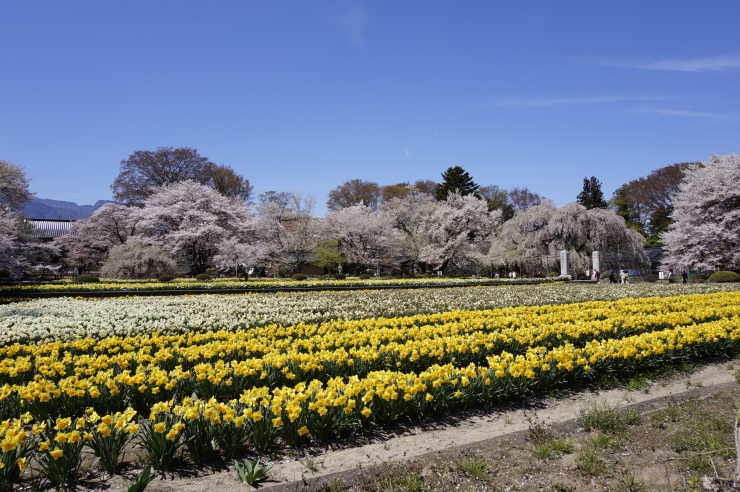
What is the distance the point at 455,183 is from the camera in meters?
57.9

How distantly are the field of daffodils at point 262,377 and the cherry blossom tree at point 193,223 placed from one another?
83.2 ft

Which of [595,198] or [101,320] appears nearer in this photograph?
[101,320]

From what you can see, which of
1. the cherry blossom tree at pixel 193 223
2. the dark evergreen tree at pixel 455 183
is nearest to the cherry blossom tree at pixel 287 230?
the cherry blossom tree at pixel 193 223

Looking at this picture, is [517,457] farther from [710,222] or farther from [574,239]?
[710,222]

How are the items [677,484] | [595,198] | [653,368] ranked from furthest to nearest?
1. [595,198]
2. [653,368]
3. [677,484]

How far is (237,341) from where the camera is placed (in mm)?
6559

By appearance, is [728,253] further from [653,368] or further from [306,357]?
[306,357]

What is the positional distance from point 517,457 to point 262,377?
100 inches

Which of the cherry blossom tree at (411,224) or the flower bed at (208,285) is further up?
the cherry blossom tree at (411,224)

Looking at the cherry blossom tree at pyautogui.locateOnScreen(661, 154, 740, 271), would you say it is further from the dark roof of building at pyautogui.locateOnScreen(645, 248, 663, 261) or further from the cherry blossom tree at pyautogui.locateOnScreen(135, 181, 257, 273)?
the cherry blossom tree at pyautogui.locateOnScreen(135, 181, 257, 273)

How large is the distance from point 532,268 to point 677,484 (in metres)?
39.8

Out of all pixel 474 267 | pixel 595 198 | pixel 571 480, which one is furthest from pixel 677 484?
pixel 595 198

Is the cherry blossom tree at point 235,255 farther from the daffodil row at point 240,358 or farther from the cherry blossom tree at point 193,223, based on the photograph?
the daffodil row at point 240,358

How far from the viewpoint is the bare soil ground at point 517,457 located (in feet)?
10.3
